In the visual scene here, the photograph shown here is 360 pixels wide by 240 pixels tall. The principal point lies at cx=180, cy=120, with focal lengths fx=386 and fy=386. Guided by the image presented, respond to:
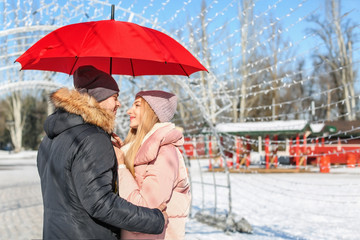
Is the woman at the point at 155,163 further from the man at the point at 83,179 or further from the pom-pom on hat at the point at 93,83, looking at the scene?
the pom-pom on hat at the point at 93,83

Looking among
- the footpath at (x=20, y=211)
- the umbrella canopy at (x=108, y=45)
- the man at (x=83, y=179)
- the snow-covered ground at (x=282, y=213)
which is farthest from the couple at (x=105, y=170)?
the footpath at (x=20, y=211)

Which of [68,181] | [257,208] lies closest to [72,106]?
[68,181]

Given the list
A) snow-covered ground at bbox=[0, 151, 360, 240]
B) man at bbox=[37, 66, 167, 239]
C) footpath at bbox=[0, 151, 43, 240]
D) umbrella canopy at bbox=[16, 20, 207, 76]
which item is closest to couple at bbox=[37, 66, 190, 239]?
man at bbox=[37, 66, 167, 239]

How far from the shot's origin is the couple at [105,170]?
65.2 inches

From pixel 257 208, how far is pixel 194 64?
6.74m

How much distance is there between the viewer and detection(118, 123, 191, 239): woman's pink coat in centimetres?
185

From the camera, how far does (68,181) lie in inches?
66.2

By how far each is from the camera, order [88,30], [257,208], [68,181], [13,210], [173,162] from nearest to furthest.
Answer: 1. [68,181]
2. [173,162]
3. [88,30]
4. [13,210]
5. [257,208]

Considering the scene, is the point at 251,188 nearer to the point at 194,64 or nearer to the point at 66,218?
the point at 194,64

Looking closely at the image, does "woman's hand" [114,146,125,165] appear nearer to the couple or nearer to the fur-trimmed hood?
the couple

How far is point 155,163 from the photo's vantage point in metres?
1.93

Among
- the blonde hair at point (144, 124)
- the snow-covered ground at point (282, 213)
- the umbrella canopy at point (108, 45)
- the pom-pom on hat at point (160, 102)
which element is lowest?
the snow-covered ground at point (282, 213)

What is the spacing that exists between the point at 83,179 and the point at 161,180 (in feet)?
1.32

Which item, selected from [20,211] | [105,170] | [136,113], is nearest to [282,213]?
[20,211]
